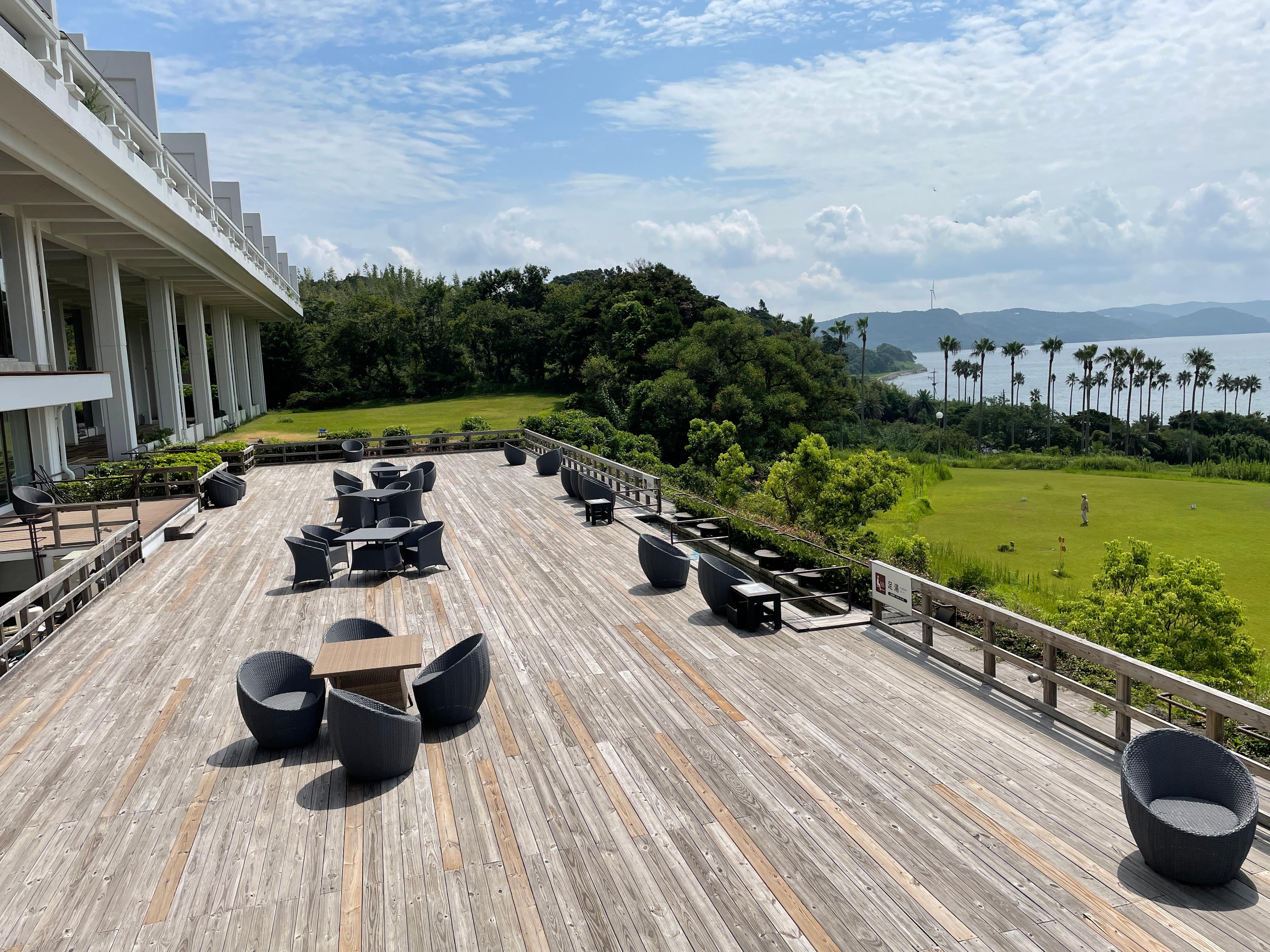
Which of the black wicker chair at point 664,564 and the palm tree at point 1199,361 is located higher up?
the palm tree at point 1199,361

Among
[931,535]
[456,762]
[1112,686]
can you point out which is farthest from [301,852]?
[931,535]

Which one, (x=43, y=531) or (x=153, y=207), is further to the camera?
(x=153, y=207)

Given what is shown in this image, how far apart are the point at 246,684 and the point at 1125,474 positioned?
58449 millimetres

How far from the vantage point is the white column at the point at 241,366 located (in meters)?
44.3

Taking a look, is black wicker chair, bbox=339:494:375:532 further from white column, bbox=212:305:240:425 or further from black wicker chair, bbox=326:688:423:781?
white column, bbox=212:305:240:425

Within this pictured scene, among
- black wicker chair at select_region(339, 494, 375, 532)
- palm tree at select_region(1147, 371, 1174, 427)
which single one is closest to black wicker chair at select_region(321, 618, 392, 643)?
black wicker chair at select_region(339, 494, 375, 532)

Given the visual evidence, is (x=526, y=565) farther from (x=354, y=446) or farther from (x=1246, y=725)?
(x=354, y=446)

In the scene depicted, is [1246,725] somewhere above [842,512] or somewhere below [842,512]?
above

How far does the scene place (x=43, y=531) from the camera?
13.4 meters

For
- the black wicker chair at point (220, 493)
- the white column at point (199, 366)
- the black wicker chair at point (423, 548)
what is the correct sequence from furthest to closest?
1. the white column at point (199, 366)
2. the black wicker chair at point (220, 493)
3. the black wicker chair at point (423, 548)

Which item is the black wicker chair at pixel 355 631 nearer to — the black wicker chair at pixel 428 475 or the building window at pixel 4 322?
the black wicker chair at pixel 428 475

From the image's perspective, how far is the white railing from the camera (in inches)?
507

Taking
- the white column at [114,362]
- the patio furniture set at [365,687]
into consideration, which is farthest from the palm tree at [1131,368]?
the patio furniture set at [365,687]

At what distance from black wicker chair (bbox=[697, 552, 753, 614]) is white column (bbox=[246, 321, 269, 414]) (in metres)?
45.6
